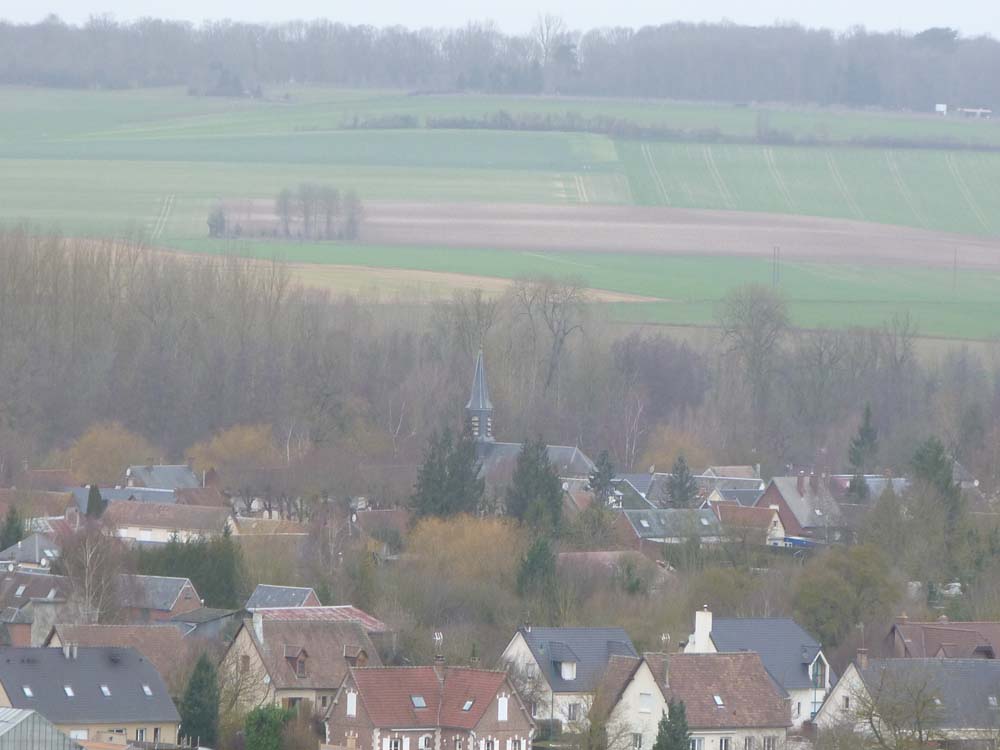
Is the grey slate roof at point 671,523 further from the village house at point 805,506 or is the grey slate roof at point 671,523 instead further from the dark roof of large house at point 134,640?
the dark roof of large house at point 134,640

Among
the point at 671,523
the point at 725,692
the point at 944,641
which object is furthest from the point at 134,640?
the point at 671,523

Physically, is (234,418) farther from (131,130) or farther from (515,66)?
(515,66)

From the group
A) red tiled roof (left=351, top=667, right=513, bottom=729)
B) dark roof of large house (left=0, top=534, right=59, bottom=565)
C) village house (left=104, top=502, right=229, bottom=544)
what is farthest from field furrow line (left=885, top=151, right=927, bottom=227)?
red tiled roof (left=351, top=667, right=513, bottom=729)

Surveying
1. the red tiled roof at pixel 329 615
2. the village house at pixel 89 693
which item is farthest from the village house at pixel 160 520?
the village house at pixel 89 693

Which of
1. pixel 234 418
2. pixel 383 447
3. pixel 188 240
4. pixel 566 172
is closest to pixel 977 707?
pixel 383 447

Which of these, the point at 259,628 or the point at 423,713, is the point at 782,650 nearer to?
the point at 423,713
